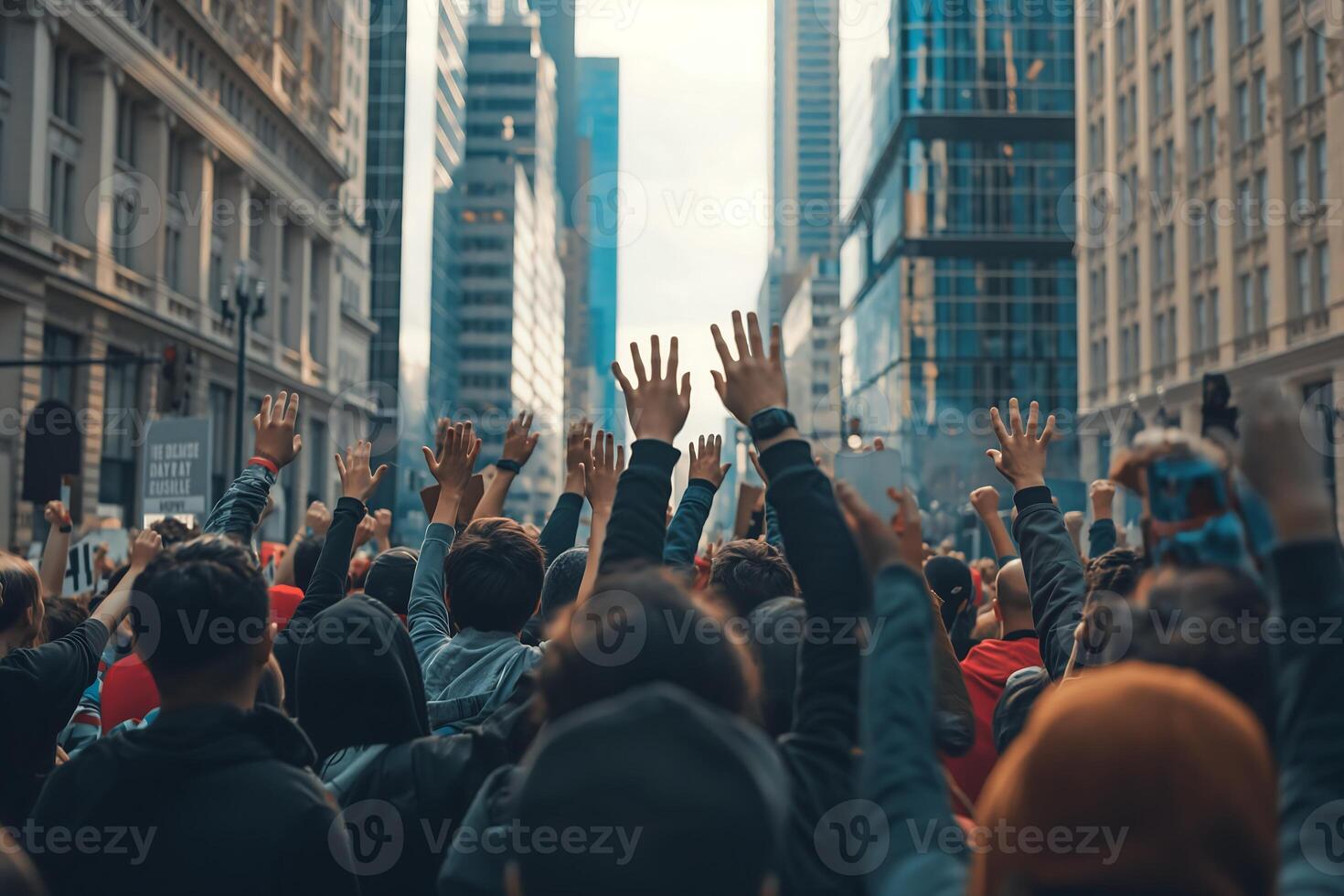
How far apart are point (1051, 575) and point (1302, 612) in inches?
79.3

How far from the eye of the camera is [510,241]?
131m

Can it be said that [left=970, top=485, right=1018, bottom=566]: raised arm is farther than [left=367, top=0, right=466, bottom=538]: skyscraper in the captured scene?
No

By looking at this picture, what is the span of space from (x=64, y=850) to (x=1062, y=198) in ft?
269

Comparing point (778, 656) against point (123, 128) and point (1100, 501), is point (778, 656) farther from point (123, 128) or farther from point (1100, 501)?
point (123, 128)

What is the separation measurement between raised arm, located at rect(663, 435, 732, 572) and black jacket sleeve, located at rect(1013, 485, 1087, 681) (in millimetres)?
1109

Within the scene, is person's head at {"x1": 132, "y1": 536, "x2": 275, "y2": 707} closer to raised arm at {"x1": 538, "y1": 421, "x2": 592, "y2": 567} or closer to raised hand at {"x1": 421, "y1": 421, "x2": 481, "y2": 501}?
raised hand at {"x1": 421, "y1": 421, "x2": 481, "y2": 501}

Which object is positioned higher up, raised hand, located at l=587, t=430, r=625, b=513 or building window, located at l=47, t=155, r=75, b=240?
building window, located at l=47, t=155, r=75, b=240

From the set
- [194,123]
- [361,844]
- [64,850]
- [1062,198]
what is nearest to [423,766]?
[361,844]

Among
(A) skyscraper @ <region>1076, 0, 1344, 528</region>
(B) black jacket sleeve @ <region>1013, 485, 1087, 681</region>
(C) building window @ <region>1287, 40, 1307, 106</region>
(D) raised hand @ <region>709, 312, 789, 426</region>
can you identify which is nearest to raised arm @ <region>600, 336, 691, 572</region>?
(D) raised hand @ <region>709, 312, 789, 426</region>

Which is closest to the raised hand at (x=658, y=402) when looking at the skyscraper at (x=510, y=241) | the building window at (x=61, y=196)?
the building window at (x=61, y=196)

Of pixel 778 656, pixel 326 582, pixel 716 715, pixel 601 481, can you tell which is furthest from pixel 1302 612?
pixel 326 582

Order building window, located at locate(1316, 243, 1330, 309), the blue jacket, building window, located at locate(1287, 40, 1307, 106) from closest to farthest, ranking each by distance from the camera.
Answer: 1. the blue jacket
2. building window, located at locate(1316, 243, 1330, 309)
3. building window, located at locate(1287, 40, 1307, 106)

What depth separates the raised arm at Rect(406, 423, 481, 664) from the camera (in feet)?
14.2

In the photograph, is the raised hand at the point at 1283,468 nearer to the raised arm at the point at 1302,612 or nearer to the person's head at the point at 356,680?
the raised arm at the point at 1302,612
